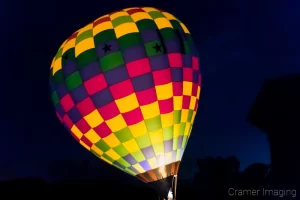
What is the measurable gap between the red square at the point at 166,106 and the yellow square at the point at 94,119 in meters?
1.36

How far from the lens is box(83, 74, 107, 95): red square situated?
8188 mm

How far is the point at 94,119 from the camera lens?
8.29 metres

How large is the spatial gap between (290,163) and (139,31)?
596 inches

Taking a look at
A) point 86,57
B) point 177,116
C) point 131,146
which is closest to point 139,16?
point 86,57

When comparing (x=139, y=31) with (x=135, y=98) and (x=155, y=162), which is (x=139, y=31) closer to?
(x=135, y=98)

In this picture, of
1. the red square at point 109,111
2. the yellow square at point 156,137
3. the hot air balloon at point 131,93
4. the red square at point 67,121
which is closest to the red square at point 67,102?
the hot air balloon at point 131,93

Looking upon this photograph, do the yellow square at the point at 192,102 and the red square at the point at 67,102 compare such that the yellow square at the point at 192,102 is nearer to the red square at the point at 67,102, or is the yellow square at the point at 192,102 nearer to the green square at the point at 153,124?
the green square at the point at 153,124

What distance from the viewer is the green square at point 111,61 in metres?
8.20

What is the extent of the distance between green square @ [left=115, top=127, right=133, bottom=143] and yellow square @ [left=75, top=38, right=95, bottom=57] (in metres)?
2.04

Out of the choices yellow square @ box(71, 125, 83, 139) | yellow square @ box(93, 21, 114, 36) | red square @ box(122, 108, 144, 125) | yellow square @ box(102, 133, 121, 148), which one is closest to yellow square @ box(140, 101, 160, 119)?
red square @ box(122, 108, 144, 125)

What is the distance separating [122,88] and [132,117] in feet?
2.24

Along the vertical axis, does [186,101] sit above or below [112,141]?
above

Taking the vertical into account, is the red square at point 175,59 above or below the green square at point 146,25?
below

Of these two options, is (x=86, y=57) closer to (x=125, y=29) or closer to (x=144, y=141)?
(x=125, y=29)
